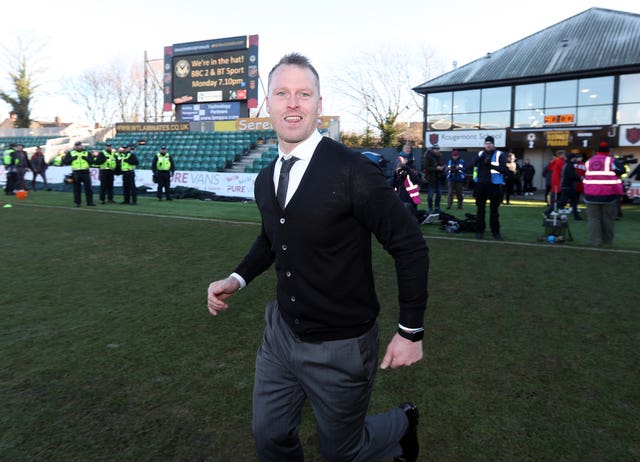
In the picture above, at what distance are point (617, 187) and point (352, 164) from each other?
8.48 metres

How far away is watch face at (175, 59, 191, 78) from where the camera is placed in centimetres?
2697

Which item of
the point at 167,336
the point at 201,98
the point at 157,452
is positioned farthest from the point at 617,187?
the point at 201,98

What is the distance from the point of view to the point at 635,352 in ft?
12.8

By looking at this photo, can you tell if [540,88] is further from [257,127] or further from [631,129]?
[257,127]

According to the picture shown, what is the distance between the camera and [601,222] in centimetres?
875

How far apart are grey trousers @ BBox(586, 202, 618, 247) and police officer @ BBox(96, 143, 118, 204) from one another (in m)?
13.1

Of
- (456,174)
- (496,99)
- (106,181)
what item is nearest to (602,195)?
(456,174)

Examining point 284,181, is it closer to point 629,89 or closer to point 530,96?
point 629,89

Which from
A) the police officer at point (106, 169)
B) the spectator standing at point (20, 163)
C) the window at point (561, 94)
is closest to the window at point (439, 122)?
the window at point (561, 94)

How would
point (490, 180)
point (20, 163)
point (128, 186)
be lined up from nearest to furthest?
point (490, 180), point (128, 186), point (20, 163)

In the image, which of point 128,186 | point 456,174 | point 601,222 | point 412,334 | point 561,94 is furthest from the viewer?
point 561,94

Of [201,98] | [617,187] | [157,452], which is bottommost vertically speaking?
[157,452]

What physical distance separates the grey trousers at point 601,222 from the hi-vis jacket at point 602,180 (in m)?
0.14

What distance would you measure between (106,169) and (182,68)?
13.8 meters
